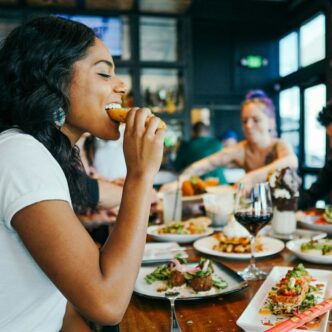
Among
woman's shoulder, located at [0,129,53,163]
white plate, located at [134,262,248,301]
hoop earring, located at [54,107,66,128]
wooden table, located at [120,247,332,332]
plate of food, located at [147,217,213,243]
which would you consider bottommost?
wooden table, located at [120,247,332,332]

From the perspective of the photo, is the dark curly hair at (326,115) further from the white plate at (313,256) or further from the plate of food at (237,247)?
the white plate at (313,256)

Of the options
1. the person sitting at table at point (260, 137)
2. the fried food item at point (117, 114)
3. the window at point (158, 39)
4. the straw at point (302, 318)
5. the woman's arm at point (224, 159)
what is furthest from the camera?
the window at point (158, 39)

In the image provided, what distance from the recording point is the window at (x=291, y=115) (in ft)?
20.1

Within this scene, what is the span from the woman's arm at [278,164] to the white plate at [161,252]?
2.82 feet

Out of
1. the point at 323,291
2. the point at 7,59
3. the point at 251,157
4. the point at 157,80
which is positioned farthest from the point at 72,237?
the point at 157,80

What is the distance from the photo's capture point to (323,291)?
0.98 m

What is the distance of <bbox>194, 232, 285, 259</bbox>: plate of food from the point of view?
4.28 ft

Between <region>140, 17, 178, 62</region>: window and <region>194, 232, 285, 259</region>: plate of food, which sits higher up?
<region>140, 17, 178, 62</region>: window

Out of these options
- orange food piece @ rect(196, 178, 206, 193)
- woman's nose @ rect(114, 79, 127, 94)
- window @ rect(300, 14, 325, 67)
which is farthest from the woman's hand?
window @ rect(300, 14, 325, 67)

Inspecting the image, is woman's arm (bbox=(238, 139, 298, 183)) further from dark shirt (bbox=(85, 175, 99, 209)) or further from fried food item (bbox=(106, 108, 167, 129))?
fried food item (bbox=(106, 108, 167, 129))

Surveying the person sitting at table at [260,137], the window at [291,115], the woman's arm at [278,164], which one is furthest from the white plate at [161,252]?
the window at [291,115]

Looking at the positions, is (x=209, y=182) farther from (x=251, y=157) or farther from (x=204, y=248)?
(x=204, y=248)

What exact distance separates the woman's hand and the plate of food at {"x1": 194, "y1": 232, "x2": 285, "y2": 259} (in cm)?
58

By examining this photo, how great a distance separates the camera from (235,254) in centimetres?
130
